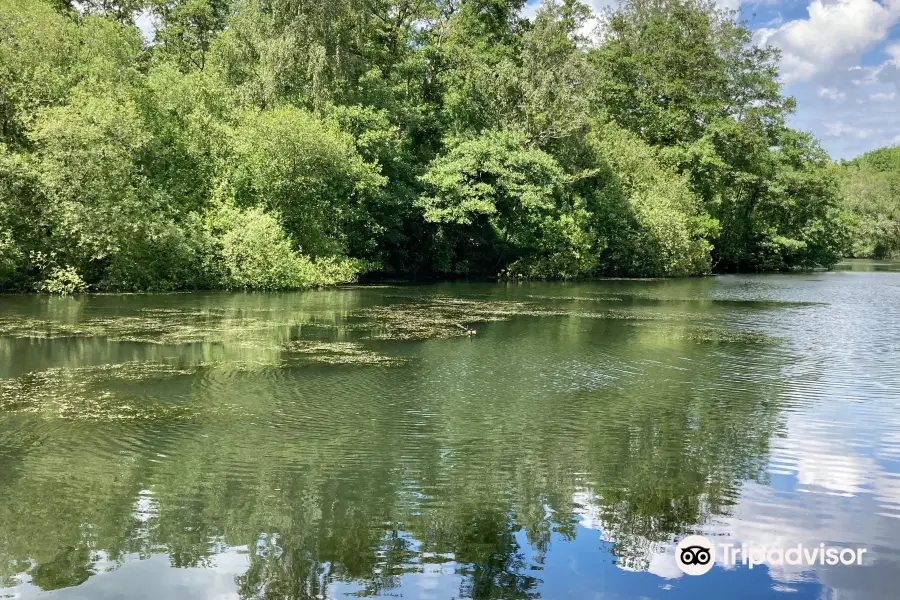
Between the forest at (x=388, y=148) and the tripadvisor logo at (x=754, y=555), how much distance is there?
2730 cm

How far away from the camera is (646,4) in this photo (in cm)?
5684

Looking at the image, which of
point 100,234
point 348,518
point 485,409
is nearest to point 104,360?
point 485,409

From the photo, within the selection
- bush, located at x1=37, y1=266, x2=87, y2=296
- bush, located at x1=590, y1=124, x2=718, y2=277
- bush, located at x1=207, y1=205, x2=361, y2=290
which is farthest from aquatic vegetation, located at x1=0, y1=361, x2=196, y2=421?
bush, located at x1=590, y1=124, x2=718, y2=277

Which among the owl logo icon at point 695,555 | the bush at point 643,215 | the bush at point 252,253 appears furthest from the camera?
the bush at point 643,215

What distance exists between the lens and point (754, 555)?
6273 mm

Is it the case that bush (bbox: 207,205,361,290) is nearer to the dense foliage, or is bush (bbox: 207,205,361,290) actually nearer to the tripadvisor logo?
the tripadvisor logo

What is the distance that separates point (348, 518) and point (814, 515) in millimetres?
4462

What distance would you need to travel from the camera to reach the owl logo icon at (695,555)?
6.10 metres

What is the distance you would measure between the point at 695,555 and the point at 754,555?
1.62 feet

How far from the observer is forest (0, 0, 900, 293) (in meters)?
29.3

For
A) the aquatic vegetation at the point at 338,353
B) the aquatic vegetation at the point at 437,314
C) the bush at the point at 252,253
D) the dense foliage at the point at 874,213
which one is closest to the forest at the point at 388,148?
the bush at the point at 252,253

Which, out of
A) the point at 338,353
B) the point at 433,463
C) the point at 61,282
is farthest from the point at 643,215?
the point at 433,463

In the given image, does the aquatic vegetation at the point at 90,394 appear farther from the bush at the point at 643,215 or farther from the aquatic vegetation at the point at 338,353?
the bush at the point at 643,215

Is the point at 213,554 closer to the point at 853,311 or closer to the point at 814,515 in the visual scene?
the point at 814,515
